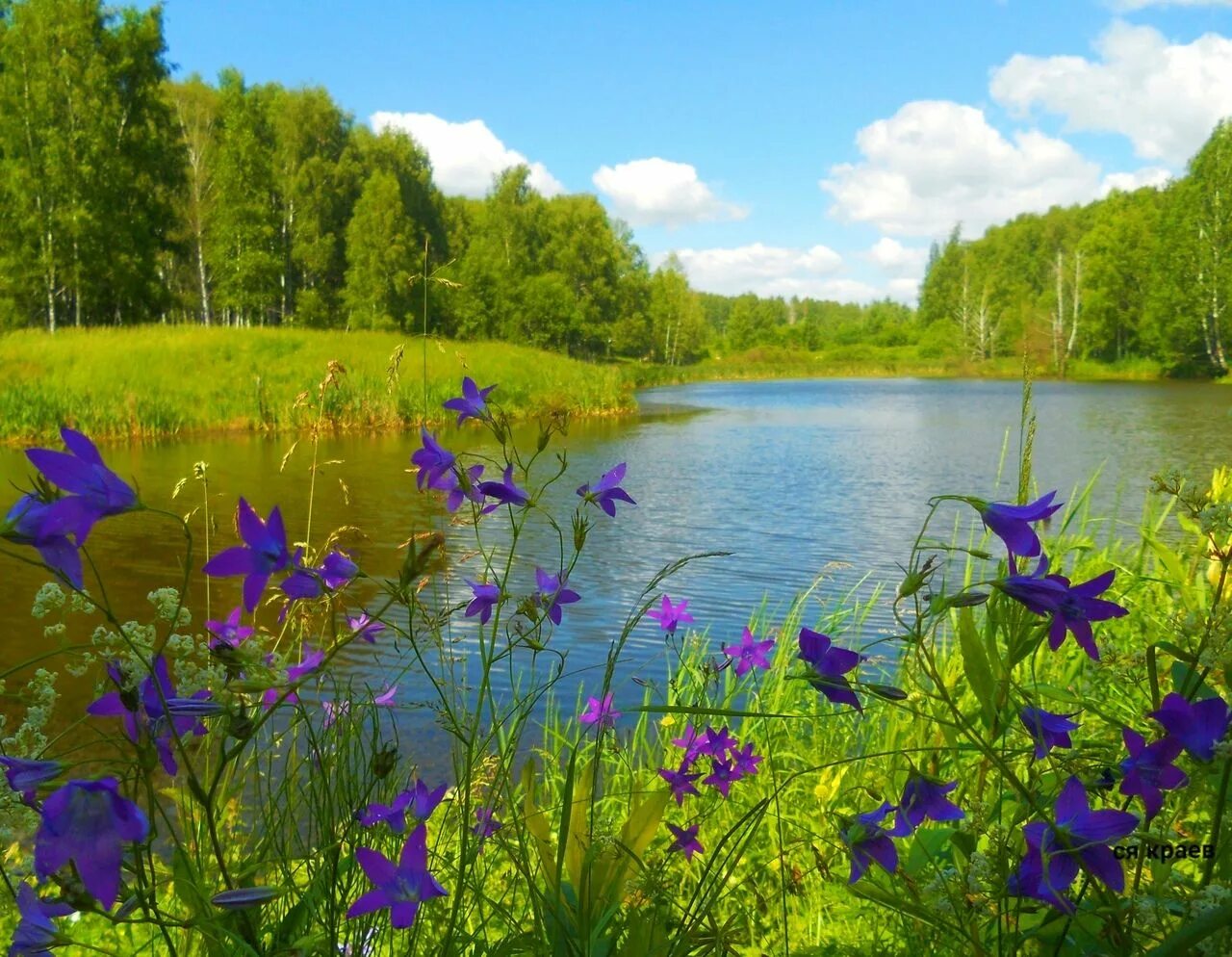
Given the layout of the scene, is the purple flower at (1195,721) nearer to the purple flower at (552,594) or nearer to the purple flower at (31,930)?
the purple flower at (552,594)

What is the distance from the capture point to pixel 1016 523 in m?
0.81

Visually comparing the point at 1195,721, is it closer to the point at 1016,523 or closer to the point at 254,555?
the point at 1016,523

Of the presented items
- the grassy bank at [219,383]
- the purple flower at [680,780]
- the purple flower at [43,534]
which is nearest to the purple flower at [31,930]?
the purple flower at [43,534]

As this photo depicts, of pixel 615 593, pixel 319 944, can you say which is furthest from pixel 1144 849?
pixel 615 593

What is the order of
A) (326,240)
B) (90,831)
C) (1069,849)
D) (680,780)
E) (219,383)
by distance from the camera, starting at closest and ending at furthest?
(90,831) → (1069,849) → (680,780) → (219,383) → (326,240)

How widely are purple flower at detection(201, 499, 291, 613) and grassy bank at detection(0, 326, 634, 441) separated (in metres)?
10.7

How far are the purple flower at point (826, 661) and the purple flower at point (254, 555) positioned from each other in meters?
0.42

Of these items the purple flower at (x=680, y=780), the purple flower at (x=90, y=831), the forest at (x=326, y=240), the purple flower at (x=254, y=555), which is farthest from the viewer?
the forest at (x=326, y=240)

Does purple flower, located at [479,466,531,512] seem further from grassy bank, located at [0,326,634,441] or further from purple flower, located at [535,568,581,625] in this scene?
grassy bank, located at [0,326,634,441]

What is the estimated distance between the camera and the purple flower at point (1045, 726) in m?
0.83

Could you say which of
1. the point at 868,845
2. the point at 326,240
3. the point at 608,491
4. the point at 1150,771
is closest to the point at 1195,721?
the point at 1150,771

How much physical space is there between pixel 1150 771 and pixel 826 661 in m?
0.26

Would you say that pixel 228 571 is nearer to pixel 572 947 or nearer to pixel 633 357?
pixel 572 947

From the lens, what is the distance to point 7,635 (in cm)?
513
